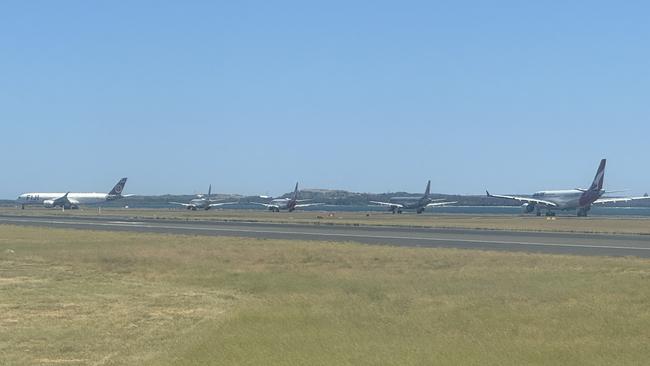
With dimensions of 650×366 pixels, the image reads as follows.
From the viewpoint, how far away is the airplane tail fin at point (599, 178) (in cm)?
12700

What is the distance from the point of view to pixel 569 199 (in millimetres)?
134250

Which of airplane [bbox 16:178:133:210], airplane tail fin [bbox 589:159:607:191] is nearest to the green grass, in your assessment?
airplane tail fin [bbox 589:159:607:191]

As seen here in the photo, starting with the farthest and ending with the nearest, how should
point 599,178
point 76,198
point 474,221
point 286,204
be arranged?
1. point 76,198
2. point 286,204
3. point 599,178
4. point 474,221

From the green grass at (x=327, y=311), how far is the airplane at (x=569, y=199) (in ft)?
318

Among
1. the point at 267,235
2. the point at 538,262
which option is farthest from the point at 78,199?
the point at 538,262

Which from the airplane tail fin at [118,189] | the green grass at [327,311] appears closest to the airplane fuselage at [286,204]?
the airplane tail fin at [118,189]

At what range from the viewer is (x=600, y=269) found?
30688 millimetres

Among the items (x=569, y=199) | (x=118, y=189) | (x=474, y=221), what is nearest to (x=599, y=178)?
(x=569, y=199)

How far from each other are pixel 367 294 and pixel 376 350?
27.0 feet

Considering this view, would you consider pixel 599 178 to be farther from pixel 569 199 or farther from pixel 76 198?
pixel 76 198

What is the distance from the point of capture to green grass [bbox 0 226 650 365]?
14.4 metres

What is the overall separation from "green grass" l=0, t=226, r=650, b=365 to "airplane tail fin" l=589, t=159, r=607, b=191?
9638 cm

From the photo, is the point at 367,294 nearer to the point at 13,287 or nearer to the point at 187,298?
the point at 187,298

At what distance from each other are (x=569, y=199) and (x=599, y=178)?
27.8ft
